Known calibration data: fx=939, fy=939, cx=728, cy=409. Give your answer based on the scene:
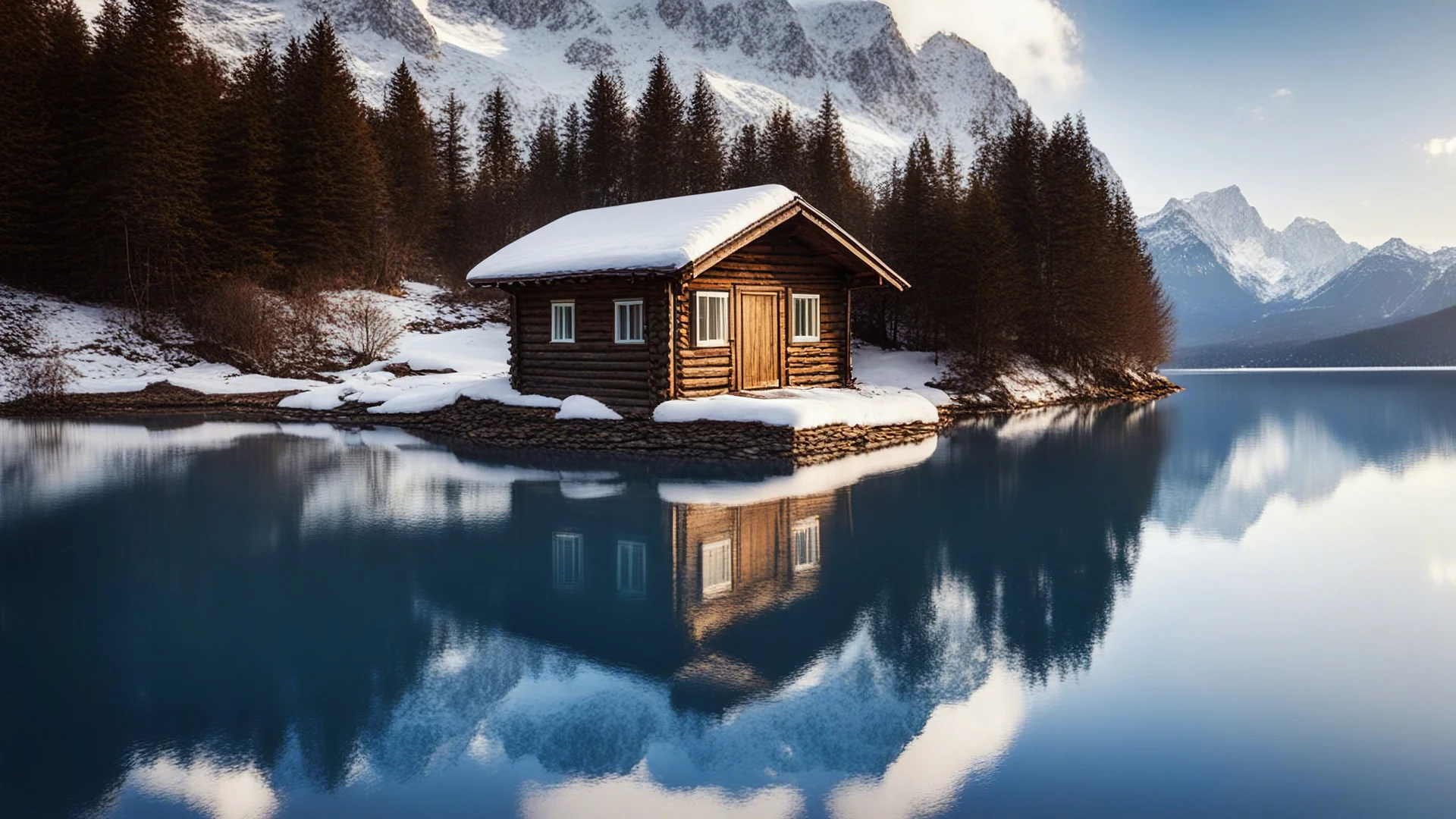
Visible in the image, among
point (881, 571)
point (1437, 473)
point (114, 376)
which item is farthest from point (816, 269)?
point (114, 376)

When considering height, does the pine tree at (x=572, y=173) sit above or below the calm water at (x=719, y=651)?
above

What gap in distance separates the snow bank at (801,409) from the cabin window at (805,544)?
22.1 ft

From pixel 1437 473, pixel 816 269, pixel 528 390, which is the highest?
pixel 816 269

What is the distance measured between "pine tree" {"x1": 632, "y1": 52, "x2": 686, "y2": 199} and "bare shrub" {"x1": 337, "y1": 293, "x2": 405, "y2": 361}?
2062 centimetres

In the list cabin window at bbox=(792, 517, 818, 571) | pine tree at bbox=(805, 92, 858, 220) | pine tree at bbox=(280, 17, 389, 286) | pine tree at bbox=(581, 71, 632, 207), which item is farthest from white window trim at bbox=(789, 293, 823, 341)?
pine tree at bbox=(581, 71, 632, 207)

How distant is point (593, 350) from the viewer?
23.5m

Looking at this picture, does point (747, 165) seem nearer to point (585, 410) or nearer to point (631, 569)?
point (585, 410)

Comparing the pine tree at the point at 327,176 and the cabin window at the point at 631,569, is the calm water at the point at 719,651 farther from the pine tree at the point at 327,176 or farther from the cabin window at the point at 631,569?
the pine tree at the point at 327,176

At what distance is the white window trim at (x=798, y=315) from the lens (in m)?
25.2

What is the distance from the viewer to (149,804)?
5.18m

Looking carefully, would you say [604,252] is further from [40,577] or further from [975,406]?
[975,406]

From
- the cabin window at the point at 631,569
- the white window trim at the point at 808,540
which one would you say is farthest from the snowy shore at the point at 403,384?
the cabin window at the point at 631,569

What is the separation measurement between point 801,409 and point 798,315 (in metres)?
6.06

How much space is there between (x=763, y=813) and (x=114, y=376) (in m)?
Answer: 36.8
